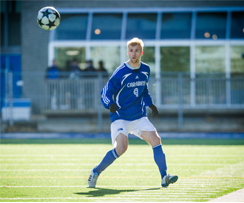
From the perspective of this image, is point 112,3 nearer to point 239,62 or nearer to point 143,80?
point 239,62

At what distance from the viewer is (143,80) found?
22.1 ft

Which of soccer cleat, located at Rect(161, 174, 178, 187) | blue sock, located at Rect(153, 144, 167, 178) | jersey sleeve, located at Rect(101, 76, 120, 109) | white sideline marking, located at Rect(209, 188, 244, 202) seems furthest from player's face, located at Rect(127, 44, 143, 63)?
white sideline marking, located at Rect(209, 188, 244, 202)

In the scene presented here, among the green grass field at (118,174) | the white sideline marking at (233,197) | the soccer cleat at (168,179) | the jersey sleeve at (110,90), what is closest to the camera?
the white sideline marking at (233,197)

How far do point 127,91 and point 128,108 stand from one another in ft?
0.81

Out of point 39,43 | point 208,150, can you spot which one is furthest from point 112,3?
point 208,150

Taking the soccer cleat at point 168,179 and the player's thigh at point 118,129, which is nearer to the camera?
the soccer cleat at point 168,179

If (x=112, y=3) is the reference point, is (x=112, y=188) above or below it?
below

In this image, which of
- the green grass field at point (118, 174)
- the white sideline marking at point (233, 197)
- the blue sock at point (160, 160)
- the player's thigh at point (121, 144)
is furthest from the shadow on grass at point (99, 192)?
the white sideline marking at point (233, 197)

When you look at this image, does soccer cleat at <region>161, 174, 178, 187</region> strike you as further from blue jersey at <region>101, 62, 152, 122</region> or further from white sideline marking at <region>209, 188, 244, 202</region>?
blue jersey at <region>101, 62, 152, 122</region>

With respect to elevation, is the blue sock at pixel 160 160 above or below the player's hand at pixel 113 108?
below

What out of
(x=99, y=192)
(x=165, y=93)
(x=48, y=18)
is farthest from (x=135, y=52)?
(x=165, y=93)

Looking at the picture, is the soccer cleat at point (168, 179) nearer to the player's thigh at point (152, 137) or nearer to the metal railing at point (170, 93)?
the player's thigh at point (152, 137)

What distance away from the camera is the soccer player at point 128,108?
6570 millimetres

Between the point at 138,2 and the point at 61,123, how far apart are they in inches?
290
